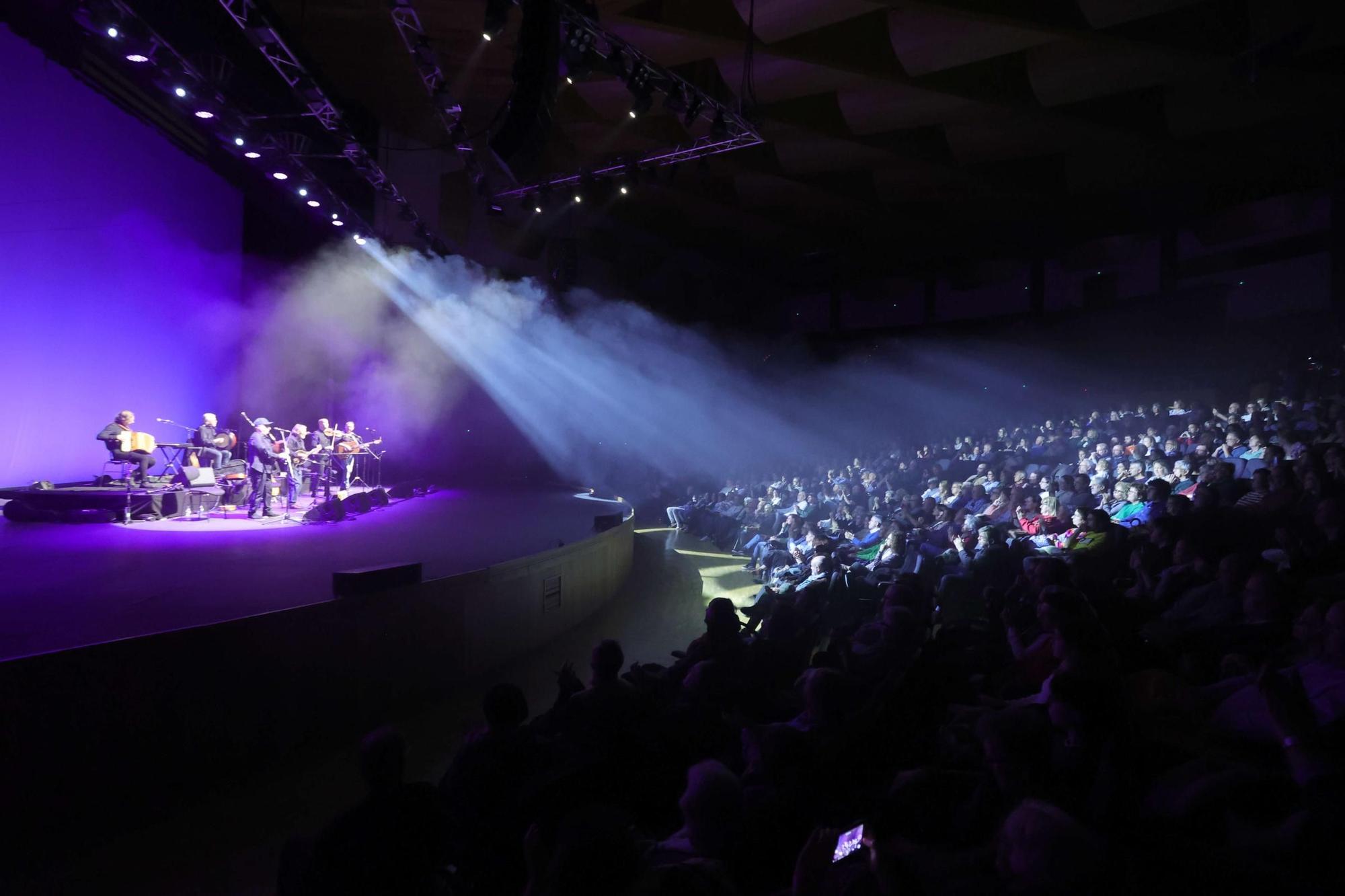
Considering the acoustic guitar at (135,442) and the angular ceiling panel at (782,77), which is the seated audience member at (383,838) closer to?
the angular ceiling panel at (782,77)

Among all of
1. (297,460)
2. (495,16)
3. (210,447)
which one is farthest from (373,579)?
(210,447)

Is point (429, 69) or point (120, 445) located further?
point (120, 445)

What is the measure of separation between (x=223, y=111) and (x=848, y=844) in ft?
26.6

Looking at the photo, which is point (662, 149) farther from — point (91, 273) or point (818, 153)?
point (91, 273)

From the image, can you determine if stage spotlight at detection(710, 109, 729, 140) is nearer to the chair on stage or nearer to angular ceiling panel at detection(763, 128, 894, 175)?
angular ceiling panel at detection(763, 128, 894, 175)

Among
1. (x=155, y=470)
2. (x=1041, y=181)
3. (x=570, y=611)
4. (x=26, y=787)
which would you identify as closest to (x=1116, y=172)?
(x=1041, y=181)

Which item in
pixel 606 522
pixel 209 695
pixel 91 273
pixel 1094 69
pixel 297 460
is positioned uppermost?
pixel 1094 69

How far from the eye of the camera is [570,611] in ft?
20.3

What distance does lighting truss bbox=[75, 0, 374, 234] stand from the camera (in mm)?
5426

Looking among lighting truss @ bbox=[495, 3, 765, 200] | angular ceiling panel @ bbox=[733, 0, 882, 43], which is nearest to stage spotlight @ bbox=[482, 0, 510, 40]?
lighting truss @ bbox=[495, 3, 765, 200]

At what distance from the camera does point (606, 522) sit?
7637 mm

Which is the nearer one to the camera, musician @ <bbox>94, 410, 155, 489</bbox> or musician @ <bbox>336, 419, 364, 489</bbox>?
musician @ <bbox>94, 410, 155, 489</bbox>

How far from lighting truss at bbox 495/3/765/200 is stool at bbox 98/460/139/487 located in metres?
6.09

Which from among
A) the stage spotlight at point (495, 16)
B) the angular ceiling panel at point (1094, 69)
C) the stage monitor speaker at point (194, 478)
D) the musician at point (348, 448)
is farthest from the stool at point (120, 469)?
the angular ceiling panel at point (1094, 69)
